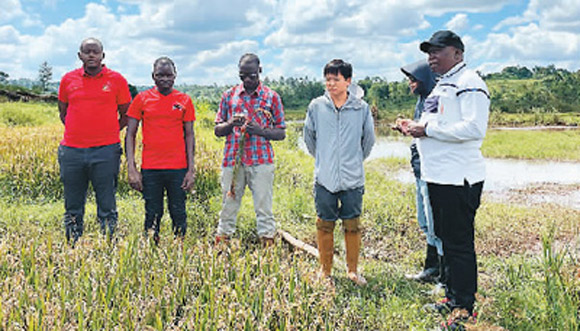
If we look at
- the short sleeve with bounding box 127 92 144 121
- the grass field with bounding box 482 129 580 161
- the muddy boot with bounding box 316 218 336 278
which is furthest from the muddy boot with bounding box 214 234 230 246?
the grass field with bounding box 482 129 580 161

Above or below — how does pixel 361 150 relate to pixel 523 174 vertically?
above

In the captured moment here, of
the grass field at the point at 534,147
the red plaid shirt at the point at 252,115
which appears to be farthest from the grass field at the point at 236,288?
the grass field at the point at 534,147

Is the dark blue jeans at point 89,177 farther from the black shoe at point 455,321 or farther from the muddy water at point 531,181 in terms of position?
the muddy water at point 531,181

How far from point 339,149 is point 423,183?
73 centimetres

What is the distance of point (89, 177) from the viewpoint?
4.33 meters

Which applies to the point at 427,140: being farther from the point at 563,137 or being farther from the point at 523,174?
the point at 563,137

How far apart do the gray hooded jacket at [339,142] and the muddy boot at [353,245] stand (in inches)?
13.0

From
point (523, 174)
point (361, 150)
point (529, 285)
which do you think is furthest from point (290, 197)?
point (523, 174)

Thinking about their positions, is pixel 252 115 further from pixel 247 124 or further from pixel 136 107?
pixel 136 107

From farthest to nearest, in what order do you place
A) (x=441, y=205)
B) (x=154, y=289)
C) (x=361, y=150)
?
1. (x=361, y=150)
2. (x=441, y=205)
3. (x=154, y=289)

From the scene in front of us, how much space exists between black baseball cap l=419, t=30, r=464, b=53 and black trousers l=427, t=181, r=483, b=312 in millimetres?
901

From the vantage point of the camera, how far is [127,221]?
5.74m

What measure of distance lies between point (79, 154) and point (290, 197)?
339 centimetres

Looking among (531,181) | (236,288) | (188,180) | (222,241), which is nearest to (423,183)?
(222,241)
